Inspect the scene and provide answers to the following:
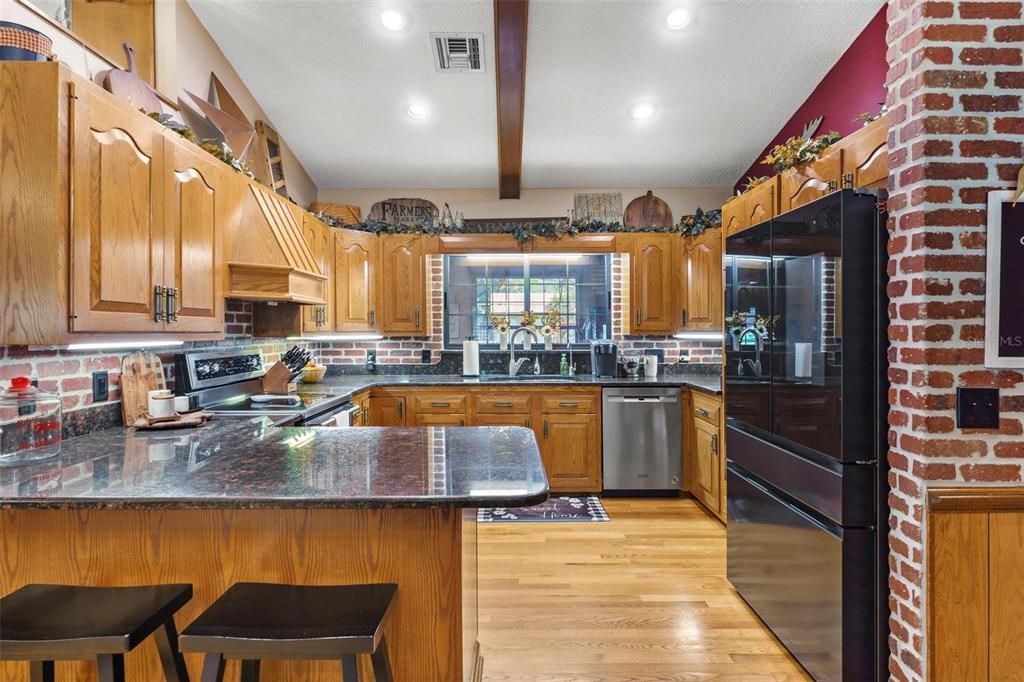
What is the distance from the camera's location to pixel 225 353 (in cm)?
326

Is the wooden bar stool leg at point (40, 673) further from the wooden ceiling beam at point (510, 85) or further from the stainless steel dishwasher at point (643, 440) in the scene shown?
the stainless steel dishwasher at point (643, 440)

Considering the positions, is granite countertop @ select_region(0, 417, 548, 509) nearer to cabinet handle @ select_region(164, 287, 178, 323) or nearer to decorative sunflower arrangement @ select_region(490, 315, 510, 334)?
cabinet handle @ select_region(164, 287, 178, 323)

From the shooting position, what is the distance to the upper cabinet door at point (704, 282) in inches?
172

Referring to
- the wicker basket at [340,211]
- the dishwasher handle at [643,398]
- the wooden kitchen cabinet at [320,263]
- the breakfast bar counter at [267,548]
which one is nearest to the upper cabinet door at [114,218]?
the breakfast bar counter at [267,548]

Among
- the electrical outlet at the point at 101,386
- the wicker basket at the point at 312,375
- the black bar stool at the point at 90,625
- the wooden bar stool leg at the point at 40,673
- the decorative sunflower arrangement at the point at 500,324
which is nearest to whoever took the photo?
the black bar stool at the point at 90,625

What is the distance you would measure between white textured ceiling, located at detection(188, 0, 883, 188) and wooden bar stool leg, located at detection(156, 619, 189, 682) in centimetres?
338

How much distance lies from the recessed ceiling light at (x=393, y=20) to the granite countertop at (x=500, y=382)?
7.84 ft

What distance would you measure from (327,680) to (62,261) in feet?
4.78

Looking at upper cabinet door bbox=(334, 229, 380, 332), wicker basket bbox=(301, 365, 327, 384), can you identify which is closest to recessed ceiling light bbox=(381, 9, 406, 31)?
upper cabinet door bbox=(334, 229, 380, 332)

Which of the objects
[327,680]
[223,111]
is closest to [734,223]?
[327,680]

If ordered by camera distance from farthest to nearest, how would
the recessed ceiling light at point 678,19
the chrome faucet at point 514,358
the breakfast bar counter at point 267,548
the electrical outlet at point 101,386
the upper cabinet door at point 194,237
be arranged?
the chrome faucet at point 514,358 → the recessed ceiling light at point 678,19 → the electrical outlet at point 101,386 → the upper cabinet door at point 194,237 → the breakfast bar counter at point 267,548

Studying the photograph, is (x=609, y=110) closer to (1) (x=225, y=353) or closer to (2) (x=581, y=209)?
(2) (x=581, y=209)

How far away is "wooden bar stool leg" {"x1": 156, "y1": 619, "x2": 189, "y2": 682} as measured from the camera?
1347mm

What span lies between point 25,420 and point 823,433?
273 cm
